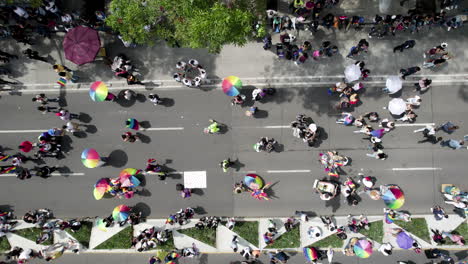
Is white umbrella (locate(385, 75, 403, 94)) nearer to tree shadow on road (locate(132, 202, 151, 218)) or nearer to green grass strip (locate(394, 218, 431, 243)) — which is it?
green grass strip (locate(394, 218, 431, 243))

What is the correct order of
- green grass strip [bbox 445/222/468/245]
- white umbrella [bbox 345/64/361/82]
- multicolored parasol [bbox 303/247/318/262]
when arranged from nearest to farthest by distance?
1. white umbrella [bbox 345/64/361/82]
2. multicolored parasol [bbox 303/247/318/262]
3. green grass strip [bbox 445/222/468/245]

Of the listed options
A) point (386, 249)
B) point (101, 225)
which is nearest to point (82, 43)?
point (101, 225)

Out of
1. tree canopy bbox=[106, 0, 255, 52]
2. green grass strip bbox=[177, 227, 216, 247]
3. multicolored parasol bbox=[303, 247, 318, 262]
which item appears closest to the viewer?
tree canopy bbox=[106, 0, 255, 52]

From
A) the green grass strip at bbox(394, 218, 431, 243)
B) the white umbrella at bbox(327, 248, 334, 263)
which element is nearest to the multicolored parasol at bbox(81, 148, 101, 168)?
the white umbrella at bbox(327, 248, 334, 263)

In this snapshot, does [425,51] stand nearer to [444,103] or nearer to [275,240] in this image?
[444,103]

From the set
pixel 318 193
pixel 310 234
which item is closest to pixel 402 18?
pixel 318 193

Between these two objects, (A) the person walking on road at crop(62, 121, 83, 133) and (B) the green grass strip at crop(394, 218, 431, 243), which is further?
(A) the person walking on road at crop(62, 121, 83, 133)
